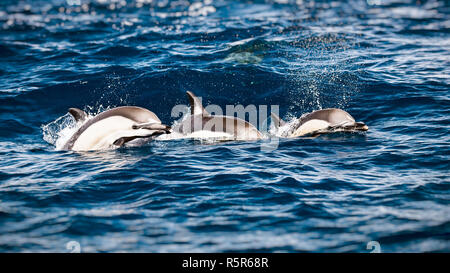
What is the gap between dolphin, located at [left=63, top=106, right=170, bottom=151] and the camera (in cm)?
1162

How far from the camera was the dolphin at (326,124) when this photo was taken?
12.7 m

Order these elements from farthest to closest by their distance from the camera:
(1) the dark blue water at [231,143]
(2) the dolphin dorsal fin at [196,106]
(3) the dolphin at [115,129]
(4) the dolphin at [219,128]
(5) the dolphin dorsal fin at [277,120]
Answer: (5) the dolphin dorsal fin at [277,120]
(2) the dolphin dorsal fin at [196,106]
(4) the dolphin at [219,128]
(3) the dolphin at [115,129]
(1) the dark blue water at [231,143]

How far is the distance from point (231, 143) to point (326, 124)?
241cm

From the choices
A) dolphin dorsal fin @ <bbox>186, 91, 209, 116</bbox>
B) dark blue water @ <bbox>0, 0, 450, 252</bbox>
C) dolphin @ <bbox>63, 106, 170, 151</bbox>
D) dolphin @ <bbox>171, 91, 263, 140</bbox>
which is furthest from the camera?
dolphin dorsal fin @ <bbox>186, 91, 209, 116</bbox>

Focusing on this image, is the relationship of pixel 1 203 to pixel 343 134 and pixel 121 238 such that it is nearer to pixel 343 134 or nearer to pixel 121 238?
pixel 121 238

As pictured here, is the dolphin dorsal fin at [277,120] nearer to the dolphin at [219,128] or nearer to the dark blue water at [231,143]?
the dolphin at [219,128]

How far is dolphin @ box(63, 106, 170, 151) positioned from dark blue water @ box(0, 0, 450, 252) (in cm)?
37

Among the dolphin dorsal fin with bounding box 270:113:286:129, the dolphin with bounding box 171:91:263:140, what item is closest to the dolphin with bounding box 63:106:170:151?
the dolphin with bounding box 171:91:263:140

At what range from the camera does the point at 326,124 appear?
12883mm

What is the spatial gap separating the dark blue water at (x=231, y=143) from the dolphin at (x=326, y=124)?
26 cm

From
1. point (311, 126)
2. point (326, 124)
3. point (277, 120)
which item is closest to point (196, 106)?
point (277, 120)

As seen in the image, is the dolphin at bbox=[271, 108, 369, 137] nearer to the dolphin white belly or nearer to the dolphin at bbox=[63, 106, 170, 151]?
the dolphin white belly

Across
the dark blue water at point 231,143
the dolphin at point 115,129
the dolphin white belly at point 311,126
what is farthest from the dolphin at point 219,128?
the dolphin at point 115,129

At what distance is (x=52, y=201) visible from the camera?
9.34 metres
